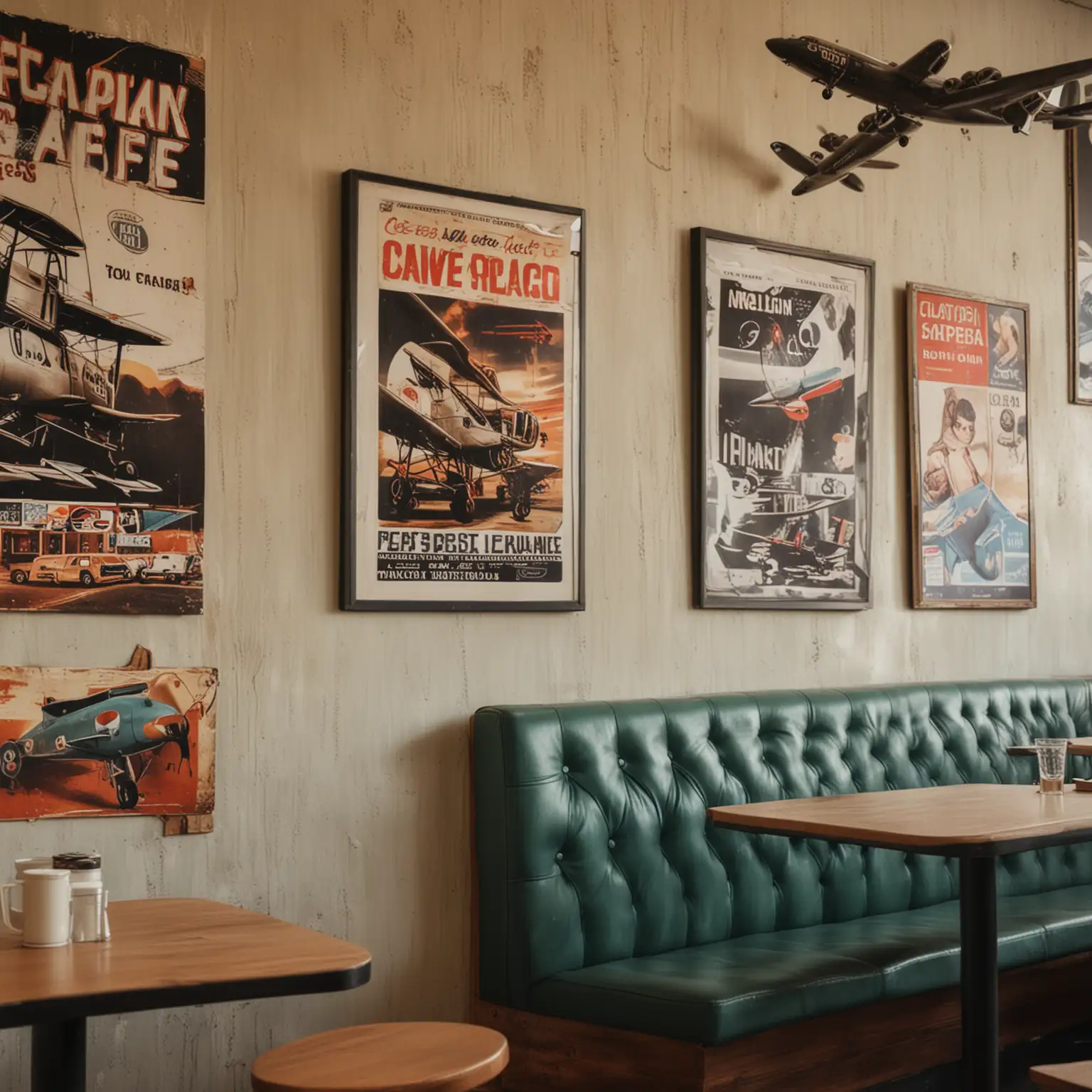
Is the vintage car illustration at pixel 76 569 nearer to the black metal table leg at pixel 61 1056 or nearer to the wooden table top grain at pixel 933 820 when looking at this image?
the black metal table leg at pixel 61 1056

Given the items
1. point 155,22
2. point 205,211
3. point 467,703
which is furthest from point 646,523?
point 155,22

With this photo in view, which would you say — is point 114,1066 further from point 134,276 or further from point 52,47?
point 52,47

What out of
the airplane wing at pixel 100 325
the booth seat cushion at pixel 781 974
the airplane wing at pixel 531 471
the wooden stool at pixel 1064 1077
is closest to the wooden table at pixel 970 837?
the booth seat cushion at pixel 781 974

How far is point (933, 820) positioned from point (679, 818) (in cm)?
76

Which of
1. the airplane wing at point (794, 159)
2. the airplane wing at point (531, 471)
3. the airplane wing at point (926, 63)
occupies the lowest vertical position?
the airplane wing at point (531, 471)

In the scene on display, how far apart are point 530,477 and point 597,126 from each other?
101cm

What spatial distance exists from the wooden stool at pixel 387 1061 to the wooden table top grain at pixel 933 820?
85 cm

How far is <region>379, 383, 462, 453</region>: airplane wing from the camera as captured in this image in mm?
3486

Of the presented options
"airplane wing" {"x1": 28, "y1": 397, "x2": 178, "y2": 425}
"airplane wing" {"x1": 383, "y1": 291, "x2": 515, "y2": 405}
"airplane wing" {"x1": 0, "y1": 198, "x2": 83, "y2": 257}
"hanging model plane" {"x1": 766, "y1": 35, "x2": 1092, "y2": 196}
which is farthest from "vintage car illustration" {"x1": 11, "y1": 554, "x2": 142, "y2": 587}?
"hanging model plane" {"x1": 766, "y1": 35, "x2": 1092, "y2": 196}

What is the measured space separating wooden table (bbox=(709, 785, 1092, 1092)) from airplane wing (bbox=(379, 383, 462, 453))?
3.67ft

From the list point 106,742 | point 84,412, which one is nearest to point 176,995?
point 106,742

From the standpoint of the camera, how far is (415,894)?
3.48m

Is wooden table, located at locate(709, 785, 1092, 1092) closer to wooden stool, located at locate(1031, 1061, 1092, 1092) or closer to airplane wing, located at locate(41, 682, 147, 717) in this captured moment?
wooden stool, located at locate(1031, 1061, 1092, 1092)

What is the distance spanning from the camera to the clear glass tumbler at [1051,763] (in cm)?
349
